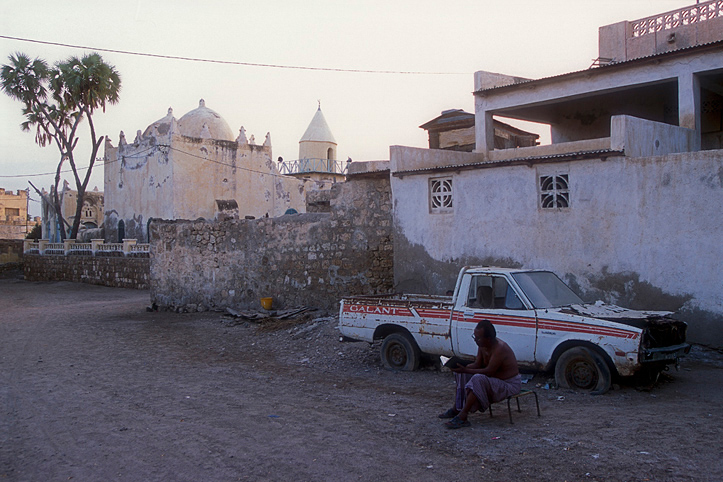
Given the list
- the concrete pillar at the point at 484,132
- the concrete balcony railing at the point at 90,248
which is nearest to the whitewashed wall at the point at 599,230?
the concrete pillar at the point at 484,132

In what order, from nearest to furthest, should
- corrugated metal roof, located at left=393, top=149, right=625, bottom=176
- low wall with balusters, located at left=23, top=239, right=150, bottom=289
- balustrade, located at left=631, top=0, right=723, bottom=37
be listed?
corrugated metal roof, located at left=393, top=149, right=625, bottom=176 < balustrade, located at left=631, top=0, right=723, bottom=37 < low wall with balusters, located at left=23, top=239, right=150, bottom=289

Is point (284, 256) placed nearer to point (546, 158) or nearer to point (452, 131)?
point (546, 158)

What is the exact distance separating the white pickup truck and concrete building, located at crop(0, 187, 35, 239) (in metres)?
75.1

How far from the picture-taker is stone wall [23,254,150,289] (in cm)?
2897

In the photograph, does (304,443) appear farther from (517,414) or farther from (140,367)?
(140,367)

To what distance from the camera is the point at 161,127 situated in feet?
119

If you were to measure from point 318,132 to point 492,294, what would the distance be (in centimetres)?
4062

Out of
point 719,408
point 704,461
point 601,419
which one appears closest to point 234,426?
point 601,419

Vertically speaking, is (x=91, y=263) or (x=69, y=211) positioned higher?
(x=69, y=211)

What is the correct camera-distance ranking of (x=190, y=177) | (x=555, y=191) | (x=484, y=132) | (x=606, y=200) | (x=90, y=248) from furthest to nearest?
1. (x=190, y=177)
2. (x=90, y=248)
3. (x=484, y=132)
4. (x=555, y=191)
5. (x=606, y=200)

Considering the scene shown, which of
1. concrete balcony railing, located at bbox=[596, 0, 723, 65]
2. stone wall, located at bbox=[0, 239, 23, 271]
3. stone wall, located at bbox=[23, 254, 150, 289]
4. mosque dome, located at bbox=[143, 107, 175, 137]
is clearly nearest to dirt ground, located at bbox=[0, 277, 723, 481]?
concrete balcony railing, located at bbox=[596, 0, 723, 65]

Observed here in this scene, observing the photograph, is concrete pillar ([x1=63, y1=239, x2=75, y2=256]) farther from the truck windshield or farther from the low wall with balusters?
the truck windshield

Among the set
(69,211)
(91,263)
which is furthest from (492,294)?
(69,211)

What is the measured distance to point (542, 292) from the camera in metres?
8.23
